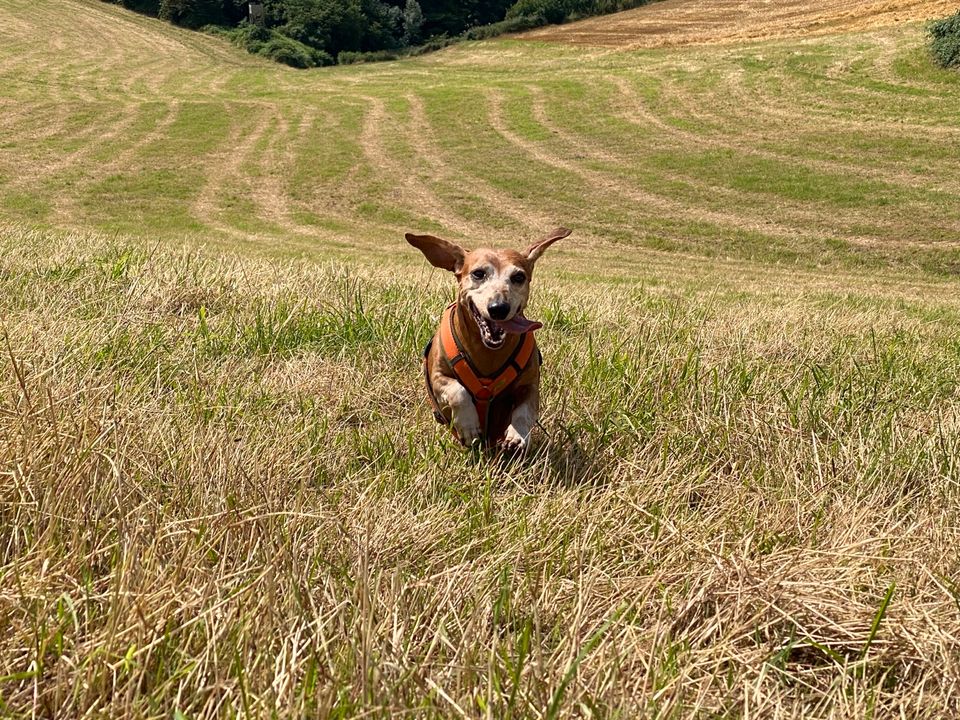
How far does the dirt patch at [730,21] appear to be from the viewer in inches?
1736

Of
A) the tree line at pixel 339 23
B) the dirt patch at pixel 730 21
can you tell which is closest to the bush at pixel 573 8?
the tree line at pixel 339 23

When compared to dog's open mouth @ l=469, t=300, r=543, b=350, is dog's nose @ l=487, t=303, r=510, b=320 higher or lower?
higher

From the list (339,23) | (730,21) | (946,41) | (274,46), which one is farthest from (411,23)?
(946,41)

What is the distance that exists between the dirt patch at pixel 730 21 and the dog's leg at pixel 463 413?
4596 centimetres

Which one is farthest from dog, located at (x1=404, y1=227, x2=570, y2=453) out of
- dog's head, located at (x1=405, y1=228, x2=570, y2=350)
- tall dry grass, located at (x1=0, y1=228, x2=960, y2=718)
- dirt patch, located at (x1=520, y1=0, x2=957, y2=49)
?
dirt patch, located at (x1=520, y1=0, x2=957, y2=49)

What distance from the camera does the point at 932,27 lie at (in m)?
36.2

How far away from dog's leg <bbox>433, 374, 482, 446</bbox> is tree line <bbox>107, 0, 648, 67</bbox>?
6693 centimetres

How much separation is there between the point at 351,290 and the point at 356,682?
4.17 metres

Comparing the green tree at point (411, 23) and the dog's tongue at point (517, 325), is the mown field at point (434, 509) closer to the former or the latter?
the dog's tongue at point (517, 325)

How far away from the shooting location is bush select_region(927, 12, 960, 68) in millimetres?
34281

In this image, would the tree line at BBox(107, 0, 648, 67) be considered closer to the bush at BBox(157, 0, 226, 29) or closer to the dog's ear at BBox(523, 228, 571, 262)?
the bush at BBox(157, 0, 226, 29)

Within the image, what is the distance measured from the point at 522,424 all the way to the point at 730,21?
56438 mm

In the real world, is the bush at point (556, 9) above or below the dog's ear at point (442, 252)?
above

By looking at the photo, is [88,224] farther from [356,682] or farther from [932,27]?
[932,27]
